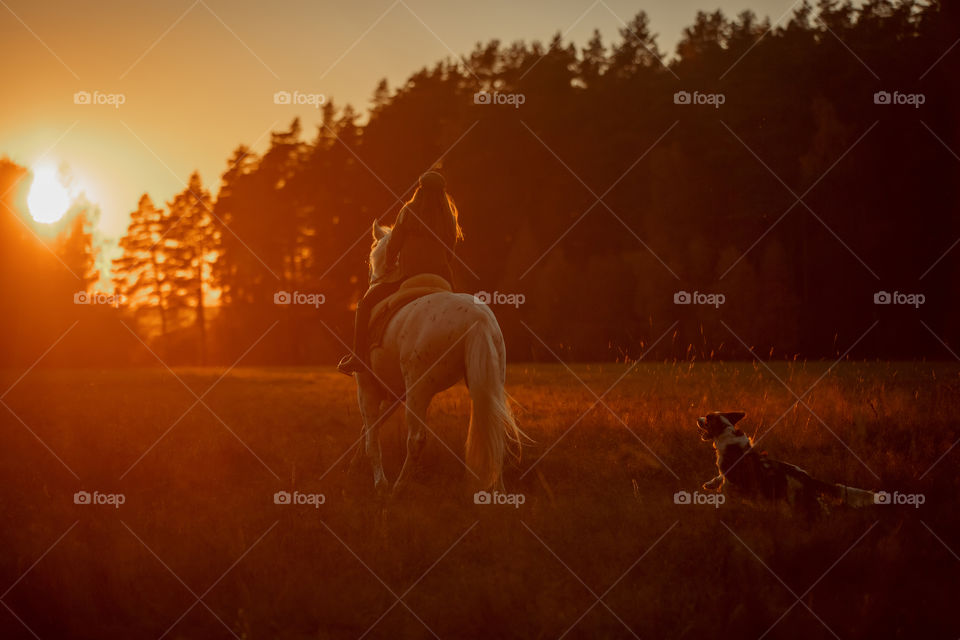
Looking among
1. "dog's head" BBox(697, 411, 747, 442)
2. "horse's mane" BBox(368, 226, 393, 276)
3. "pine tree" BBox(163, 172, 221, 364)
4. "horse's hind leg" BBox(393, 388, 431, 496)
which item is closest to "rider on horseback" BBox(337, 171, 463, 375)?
"horse's mane" BBox(368, 226, 393, 276)

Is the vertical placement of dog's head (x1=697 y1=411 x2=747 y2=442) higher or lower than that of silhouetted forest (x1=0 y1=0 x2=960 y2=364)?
lower

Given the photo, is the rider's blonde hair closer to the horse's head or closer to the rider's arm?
the rider's arm

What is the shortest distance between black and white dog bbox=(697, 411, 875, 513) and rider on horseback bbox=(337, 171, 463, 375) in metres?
3.59

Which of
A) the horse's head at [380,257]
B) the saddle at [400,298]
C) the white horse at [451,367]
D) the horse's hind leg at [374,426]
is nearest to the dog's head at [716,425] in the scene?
the white horse at [451,367]

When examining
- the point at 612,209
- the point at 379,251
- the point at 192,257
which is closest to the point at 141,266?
the point at 192,257

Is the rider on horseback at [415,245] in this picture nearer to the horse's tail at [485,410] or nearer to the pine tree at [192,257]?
the horse's tail at [485,410]

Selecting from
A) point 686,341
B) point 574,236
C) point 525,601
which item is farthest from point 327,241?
point 525,601

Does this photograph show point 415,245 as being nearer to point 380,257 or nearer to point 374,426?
point 380,257

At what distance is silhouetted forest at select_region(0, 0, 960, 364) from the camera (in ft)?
113

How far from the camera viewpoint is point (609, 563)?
571 centimetres

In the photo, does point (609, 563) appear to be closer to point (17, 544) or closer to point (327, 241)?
point (17, 544)

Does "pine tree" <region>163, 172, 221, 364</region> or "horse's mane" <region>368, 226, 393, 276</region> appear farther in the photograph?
"pine tree" <region>163, 172, 221, 364</region>

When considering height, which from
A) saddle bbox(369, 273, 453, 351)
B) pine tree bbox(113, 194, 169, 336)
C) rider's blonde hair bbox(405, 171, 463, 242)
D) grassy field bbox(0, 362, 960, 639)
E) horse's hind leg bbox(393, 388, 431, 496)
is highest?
pine tree bbox(113, 194, 169, 336)

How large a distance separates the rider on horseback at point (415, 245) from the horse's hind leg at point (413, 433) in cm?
118
